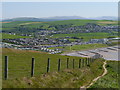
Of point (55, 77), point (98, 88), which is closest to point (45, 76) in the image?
point (55, 77)

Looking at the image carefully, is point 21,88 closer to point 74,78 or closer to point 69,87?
point 69,87

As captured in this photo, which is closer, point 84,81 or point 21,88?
point 21,88

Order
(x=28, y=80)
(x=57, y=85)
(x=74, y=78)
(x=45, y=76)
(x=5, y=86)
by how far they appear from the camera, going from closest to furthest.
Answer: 1. (x=5, y=86)
2. (x=28, y=80)
3. (x=57, y=85)
4. (x=45, y=76)
5. (x=74, y=78)

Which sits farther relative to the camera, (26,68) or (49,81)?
(26,68)

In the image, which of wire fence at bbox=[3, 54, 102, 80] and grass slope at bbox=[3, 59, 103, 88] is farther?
wire fence at bbox=[3, 54, 102, 80]

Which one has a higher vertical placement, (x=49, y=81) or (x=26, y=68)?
(x=49, y=81)

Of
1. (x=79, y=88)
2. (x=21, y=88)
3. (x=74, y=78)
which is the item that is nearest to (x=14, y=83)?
(x=21, y=88)

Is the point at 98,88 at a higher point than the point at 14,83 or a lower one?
lower

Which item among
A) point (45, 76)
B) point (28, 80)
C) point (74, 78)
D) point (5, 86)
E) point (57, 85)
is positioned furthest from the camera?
point (74, 78)

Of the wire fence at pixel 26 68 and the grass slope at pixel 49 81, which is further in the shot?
the wire fence at pixel 26 68
